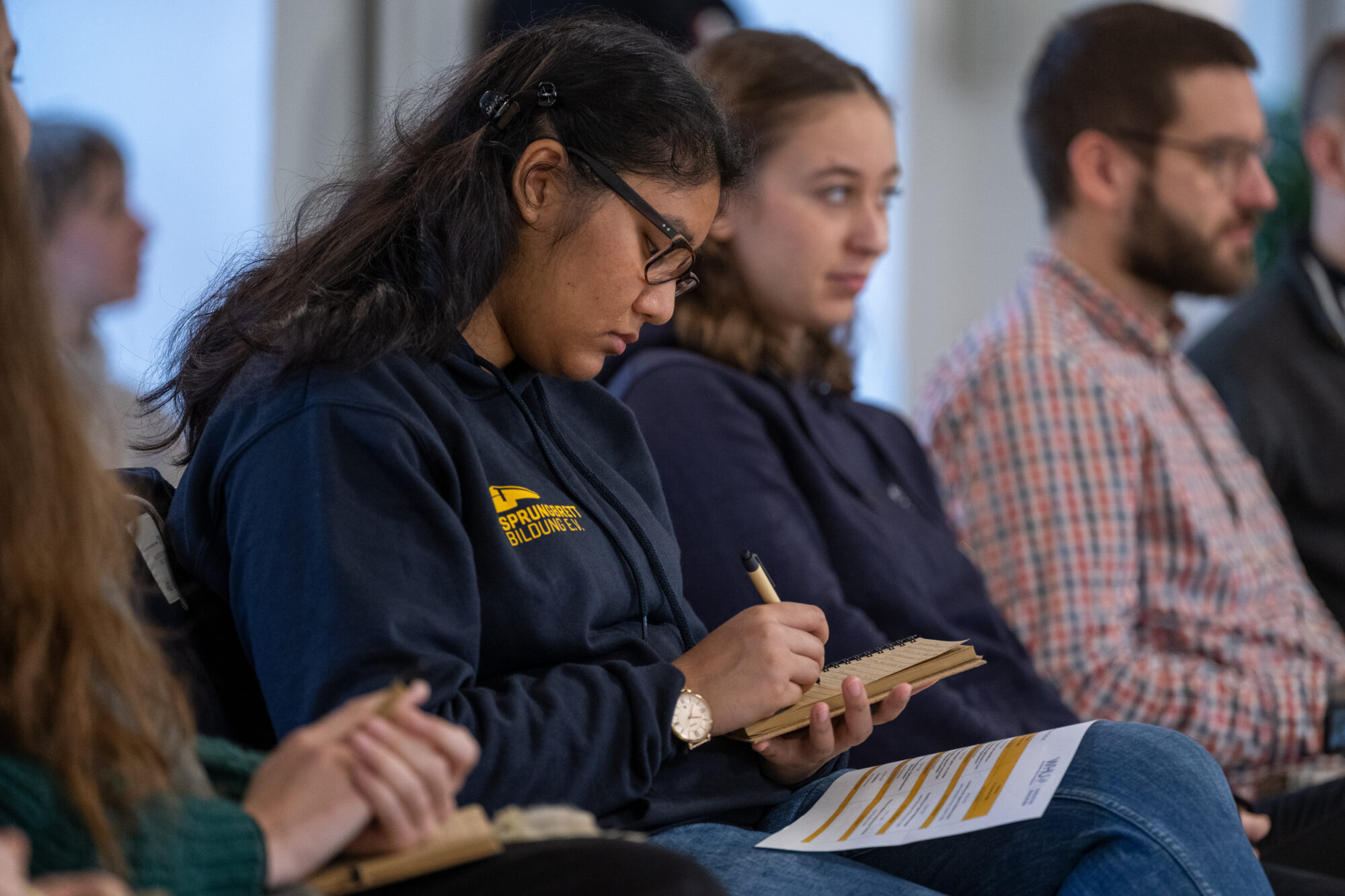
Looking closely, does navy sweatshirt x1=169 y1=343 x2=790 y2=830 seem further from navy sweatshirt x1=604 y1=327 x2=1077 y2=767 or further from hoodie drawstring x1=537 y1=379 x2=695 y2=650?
navy sweatshirt x1=604 y1=327 x2=1077 y2=767

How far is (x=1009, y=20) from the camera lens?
3988 millimetres

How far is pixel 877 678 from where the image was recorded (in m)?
1.21

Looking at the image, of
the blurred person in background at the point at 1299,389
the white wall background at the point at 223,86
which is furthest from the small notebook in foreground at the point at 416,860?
the blurred person in background at the point at 1299,389

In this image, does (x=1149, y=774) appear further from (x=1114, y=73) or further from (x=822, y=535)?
(x=1114, y=73)

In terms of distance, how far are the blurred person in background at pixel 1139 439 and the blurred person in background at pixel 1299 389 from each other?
0.12 metres

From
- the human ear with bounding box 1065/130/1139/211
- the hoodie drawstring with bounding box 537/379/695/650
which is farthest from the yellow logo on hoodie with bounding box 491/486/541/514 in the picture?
the human ear with bounding box 1065/130/1139/211

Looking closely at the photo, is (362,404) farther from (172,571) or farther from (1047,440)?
(1047,440)

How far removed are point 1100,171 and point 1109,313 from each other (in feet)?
1.00

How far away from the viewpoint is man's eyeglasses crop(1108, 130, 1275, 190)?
7.56 ft

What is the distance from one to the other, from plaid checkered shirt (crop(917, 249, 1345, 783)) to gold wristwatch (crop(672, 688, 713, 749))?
0.91m

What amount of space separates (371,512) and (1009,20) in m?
3.53

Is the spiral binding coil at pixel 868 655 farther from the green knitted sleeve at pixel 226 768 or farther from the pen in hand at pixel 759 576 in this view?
the green knitted sleeve at pixel 226 768

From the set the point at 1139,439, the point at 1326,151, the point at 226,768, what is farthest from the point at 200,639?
the point at 1326,151

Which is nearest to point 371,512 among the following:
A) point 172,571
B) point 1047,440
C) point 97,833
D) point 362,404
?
point 362,404
